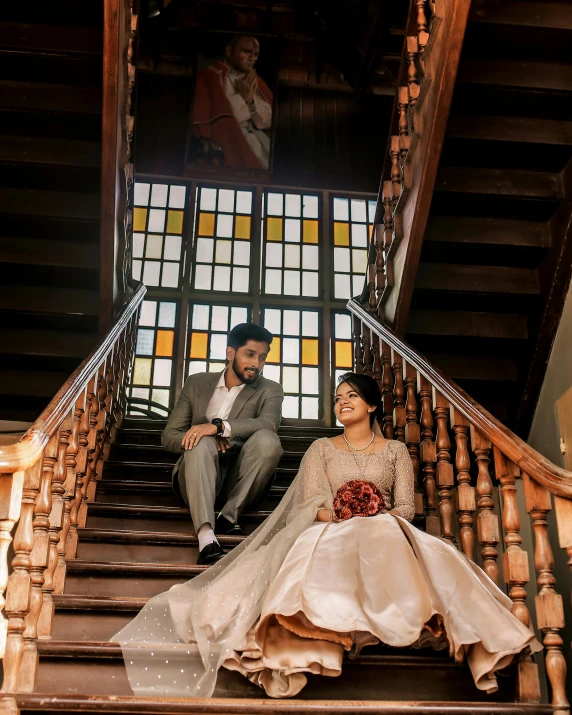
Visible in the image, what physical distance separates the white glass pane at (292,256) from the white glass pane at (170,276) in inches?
38.0

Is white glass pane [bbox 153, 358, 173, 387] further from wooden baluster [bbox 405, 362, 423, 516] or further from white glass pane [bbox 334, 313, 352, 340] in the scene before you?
wooden baluster [bbox 405, 362, 423, 516]

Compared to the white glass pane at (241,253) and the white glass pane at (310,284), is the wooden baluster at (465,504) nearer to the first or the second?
the white glass pane at (310,284)

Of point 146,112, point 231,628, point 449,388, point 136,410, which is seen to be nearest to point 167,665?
point 231,628

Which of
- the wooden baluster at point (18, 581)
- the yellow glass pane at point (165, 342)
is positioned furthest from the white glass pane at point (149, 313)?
the wooden baluster at point (18, 581)

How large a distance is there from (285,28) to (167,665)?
22.5 ft

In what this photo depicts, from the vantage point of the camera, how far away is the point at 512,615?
9.16 feet

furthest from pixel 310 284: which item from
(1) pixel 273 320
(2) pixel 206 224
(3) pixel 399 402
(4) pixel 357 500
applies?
(4) pixel 357 500

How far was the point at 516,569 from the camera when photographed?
9.57 feet

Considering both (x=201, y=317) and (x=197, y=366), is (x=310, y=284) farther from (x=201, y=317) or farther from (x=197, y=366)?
(x=197, y=366)

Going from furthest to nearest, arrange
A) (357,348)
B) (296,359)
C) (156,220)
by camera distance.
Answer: (156,220) < (296,359) < (357,348)

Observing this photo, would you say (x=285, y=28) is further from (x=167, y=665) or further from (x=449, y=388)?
(x=167, y=665)

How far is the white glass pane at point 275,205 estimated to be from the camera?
7637mm

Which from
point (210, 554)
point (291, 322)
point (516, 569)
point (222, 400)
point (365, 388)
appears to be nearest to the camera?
point (516, 569)

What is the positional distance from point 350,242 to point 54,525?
193 inches
